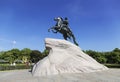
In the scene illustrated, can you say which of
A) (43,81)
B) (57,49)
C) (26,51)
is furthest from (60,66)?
(26,51)

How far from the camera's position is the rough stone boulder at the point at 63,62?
15.1 metres

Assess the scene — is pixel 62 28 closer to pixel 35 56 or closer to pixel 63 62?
pixel 63 62

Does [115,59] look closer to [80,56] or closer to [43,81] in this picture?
[80,56]

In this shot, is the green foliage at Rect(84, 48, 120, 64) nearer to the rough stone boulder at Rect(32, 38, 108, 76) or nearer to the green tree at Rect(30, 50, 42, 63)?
the green tree at Rect(30, 50, 42, 63)

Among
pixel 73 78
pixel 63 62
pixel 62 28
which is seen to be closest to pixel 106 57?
pixel 62 28

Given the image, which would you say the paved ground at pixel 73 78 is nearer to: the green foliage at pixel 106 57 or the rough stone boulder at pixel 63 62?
the rough stone boulder at pixel 63 62

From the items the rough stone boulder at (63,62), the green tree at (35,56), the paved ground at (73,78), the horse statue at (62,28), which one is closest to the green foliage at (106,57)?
the green tree at (35,56)

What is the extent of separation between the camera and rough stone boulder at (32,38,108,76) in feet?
49.5

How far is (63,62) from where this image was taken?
16.0 metres

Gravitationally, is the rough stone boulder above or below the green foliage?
below

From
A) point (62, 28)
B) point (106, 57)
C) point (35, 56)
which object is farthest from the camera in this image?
point (35, 56)

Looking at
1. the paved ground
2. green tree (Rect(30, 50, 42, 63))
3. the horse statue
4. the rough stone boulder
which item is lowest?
the paved ground

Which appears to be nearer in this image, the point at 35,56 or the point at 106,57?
the point at 106,57

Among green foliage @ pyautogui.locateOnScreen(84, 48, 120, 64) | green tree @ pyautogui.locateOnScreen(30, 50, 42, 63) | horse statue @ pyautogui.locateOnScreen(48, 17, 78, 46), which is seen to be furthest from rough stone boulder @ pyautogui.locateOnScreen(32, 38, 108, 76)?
green tree @ pyautogui.locateOnScreen(30, 50, 42, 63)
